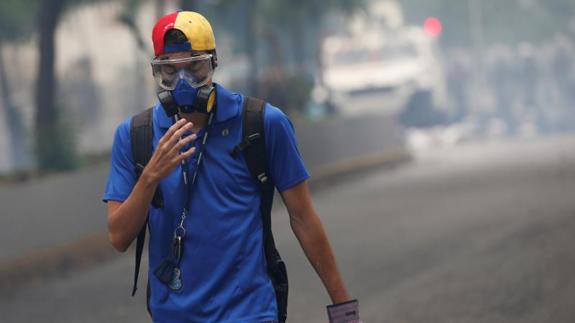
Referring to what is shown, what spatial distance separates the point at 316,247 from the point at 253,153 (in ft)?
1.27

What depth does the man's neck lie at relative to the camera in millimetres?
4332

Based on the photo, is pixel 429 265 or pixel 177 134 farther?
pixel 429 265

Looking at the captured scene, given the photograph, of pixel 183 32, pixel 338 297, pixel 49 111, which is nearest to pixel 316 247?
pixel 338 297

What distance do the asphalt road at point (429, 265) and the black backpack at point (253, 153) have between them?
4.98 metres

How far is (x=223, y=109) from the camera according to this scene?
438cm

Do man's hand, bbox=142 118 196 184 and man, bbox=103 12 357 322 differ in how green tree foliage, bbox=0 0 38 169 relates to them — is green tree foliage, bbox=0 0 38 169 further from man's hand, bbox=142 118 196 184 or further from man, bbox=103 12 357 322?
man's hand, bbox=142 118 196 184

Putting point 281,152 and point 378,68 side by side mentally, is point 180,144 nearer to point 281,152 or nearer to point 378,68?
point 281,152

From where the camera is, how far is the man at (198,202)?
4254 mm

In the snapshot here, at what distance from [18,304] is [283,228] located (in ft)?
19.9

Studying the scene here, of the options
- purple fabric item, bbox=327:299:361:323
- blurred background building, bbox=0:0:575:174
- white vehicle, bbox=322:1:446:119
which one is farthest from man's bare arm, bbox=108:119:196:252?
white vehicle, bbox=322:1:446:119

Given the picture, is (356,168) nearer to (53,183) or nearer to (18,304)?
(53,183)

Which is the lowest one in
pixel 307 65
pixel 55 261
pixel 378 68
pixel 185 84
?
pixel 378 68

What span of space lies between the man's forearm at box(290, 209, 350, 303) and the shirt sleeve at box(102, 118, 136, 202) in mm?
522

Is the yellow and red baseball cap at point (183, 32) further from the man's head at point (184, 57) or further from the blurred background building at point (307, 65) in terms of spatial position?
the blurred background building at point (307, 65)
